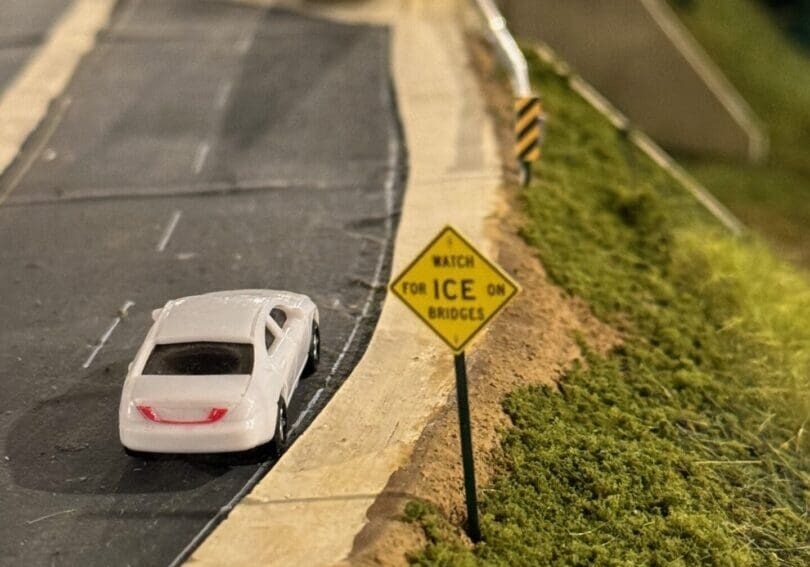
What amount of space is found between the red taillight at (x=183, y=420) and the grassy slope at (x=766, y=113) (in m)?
17.5

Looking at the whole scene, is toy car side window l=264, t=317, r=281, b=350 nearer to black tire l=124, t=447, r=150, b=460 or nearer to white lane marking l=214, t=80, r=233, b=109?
black tire l=124, t=447, r=150, b=460

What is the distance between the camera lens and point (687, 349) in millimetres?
14078

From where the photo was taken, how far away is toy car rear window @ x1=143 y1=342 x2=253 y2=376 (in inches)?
404

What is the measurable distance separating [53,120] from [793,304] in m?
13.5

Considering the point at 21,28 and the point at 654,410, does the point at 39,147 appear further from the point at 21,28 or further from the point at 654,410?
the point at 654,410

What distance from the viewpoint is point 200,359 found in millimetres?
10367

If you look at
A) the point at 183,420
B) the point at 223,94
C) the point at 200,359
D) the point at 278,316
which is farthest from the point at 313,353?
the point at 223,94

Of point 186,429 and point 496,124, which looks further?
point 496,124

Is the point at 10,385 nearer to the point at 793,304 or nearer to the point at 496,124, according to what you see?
the point at 496,124

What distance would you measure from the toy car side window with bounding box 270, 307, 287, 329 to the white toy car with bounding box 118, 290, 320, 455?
0.01 meters

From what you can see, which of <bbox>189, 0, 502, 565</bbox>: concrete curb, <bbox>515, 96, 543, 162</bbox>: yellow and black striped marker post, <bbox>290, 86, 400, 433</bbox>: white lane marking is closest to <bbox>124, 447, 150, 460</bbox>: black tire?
<bbox>189, 0, 502, 565</bbox>: concrete curb

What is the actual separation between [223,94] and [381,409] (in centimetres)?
1160

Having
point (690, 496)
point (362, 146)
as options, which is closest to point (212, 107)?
point (362, 146)

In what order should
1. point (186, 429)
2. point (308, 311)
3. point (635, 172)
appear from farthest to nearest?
point (635, 172) < point (308, 311) < point (186, 429)
